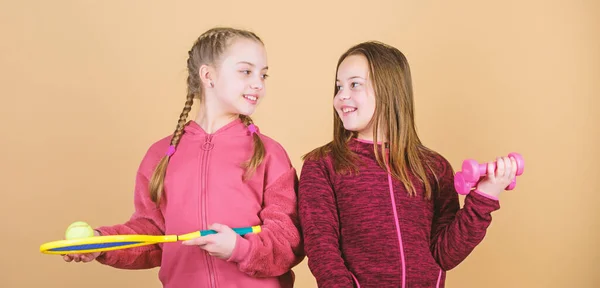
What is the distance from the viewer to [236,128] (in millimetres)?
→ 2096

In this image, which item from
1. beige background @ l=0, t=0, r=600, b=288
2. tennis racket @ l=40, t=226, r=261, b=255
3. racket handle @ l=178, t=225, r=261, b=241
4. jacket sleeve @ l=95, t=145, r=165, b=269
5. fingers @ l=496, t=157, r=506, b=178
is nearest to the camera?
tennis racket @ l=40, t=226, r=261, b=255

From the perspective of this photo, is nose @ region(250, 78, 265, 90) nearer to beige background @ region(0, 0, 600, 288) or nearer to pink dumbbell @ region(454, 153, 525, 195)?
pink dumbbell @ region(454, 153, 525, 195)

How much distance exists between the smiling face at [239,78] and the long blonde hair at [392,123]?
241 millimetres

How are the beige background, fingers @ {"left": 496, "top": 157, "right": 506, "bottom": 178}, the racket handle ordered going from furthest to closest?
the beige background < fingers @ {"left": 496, "top": 157, "right": 506, "bottom": 178} < the racket handle

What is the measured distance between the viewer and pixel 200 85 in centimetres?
214

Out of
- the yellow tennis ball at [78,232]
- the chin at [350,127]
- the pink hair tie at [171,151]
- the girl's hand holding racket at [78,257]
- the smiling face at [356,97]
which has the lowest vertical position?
the girl's hand holding racket at [78,257]

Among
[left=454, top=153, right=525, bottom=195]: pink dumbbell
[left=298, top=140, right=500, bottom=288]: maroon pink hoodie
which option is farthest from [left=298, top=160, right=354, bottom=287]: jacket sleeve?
[left=454, top=153, right=525, bottom=195]: pink dumbbell

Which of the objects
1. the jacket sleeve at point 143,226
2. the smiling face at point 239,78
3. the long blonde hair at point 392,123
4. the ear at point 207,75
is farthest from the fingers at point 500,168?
the jacket sleeve at point 143,226

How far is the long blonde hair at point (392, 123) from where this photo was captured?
2035mm

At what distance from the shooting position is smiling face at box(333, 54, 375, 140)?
6.72 ft

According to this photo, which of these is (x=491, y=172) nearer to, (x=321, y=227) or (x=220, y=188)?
(x=321, y=227)

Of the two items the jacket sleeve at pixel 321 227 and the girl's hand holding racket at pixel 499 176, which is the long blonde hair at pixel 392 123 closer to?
the jacket sleeve at pixel 321 227

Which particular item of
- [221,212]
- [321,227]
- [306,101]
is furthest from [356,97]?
[306,101]

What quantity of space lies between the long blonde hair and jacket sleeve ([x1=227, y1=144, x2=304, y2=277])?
109mm
